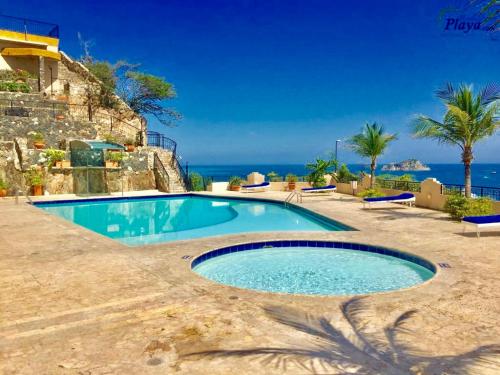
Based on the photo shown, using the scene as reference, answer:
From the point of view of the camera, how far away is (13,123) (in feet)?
72.3

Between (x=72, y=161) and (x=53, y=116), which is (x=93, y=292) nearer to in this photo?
(x=72, y=161)

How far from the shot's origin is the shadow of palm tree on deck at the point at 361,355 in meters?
3.43

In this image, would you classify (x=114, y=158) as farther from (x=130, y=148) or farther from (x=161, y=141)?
(x=161, y=141)

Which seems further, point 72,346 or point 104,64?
point 104,64

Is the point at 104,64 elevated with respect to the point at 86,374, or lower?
elevated

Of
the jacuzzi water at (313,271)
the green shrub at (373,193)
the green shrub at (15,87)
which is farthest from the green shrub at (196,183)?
the jacuzzi water at (313,271)

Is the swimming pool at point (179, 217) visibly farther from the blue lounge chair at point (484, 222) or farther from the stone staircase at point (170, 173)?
the blue lounge chair at point (484, 222)

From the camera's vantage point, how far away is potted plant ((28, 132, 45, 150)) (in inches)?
838

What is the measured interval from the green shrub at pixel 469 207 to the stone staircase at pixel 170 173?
1582 cm

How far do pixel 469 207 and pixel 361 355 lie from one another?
35.9 ft

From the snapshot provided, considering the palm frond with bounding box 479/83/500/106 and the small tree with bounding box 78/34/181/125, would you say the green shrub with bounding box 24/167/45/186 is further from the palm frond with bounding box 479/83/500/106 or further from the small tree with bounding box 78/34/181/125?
the palm frond with bounding box 479/83/500/106

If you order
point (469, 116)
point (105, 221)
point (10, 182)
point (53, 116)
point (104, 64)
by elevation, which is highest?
point (104, 64)

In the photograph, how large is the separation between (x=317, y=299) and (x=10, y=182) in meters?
20.4

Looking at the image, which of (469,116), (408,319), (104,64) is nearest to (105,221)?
(408,319)
